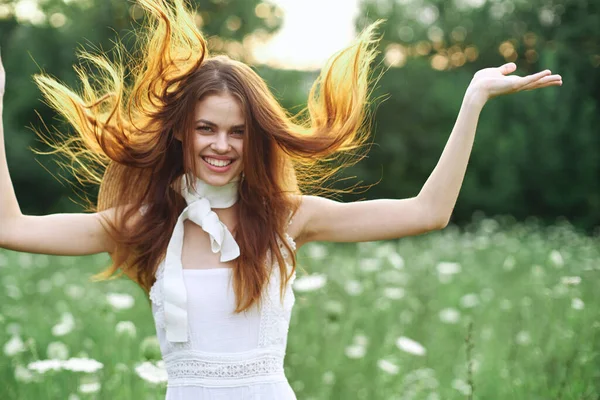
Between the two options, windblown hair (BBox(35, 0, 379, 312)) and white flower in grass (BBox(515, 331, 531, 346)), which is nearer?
windblown hair (BBox(35, 0, 379, 312))

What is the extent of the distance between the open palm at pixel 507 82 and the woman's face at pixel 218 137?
2.06 feet

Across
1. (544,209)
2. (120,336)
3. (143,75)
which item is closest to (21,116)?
(544,209)

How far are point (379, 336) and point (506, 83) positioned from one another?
2695 mm

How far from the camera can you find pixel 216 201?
92.4 inches

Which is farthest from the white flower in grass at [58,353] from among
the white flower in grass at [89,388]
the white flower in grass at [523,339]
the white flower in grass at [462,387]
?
the white flower in grass at [523,339]

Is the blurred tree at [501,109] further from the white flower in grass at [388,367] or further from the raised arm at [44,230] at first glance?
the raised arm at [44,230]

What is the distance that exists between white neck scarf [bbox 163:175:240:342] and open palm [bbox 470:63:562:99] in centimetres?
71

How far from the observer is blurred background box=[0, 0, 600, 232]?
60.0 feet

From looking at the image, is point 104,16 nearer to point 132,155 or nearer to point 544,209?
point 544,209

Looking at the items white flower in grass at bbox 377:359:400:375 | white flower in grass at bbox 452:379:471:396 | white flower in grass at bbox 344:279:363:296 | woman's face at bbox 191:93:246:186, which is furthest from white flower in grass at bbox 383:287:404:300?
woman's face at bbox 191:93:246:186

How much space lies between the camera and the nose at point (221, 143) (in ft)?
7.22

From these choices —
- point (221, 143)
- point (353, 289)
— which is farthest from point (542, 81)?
point (353, 289)

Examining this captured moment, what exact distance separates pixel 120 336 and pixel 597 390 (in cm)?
198

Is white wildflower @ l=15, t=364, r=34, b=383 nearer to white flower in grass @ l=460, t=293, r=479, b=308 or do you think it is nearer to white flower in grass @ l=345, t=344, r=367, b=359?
white flower in grass @ l=345, t=344, r=367, b=359
